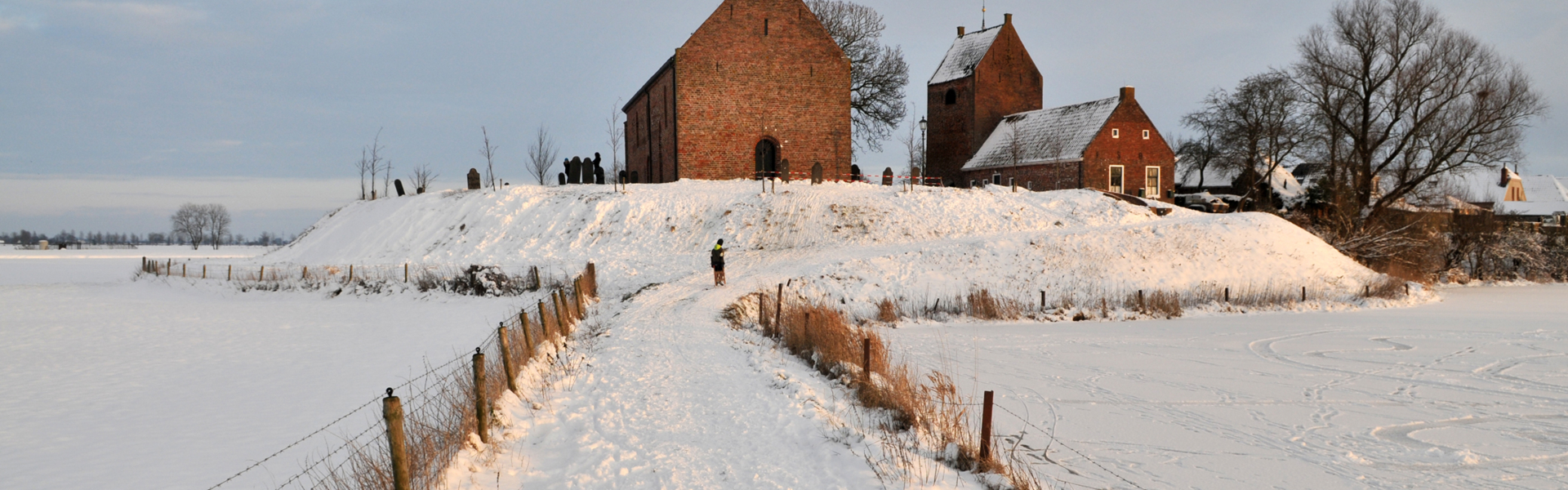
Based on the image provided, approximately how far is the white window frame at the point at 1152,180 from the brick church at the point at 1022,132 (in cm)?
4

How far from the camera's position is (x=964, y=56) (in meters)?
49.2

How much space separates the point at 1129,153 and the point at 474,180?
31073 millimetres

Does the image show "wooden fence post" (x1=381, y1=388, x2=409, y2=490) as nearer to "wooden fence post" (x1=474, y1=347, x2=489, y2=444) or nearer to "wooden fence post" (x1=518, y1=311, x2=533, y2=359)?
"wooden fence post" (x1=474, y1=347, x2=489, y2=444)

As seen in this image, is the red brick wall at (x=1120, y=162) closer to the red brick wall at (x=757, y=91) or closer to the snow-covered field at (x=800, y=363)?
the snow-covered field at (x=800, y=363)

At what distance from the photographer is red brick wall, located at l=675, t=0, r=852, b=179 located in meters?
34.8

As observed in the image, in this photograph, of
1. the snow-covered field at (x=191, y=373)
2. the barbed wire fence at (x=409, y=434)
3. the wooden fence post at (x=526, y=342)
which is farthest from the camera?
the wooden fence post at (x=526, y=342)

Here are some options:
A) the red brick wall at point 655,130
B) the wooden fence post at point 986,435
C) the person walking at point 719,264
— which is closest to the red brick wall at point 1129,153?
the red brick wall at point 655,130

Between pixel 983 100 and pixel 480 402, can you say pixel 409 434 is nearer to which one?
pixel 480 402

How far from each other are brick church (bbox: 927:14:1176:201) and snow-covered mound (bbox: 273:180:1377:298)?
27.6 feet

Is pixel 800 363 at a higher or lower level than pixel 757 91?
lower

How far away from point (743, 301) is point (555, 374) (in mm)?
7861

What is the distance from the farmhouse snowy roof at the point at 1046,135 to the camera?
41.1 m

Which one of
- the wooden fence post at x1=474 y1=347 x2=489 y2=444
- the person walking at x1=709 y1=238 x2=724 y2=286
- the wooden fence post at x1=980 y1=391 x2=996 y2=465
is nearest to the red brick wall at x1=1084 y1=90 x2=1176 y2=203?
the person walking at x1=709 y1=238 x2=724 y2=286

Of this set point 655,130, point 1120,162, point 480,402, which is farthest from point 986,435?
point 1120,162
